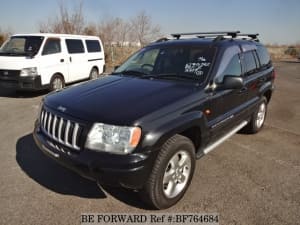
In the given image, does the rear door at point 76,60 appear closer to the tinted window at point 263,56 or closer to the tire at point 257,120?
the tinted window at point 263,56

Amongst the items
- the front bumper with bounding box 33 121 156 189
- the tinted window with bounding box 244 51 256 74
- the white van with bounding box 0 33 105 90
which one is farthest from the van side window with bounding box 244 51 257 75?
the white van with bounding box 0 33 105 90

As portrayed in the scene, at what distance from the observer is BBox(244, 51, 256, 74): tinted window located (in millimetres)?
4309

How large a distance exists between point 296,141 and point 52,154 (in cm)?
432

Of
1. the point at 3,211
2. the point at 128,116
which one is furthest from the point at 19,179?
the point at 128,116

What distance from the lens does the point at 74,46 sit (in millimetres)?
9539

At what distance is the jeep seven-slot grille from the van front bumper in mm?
5099

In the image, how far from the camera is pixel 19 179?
3.46 meters

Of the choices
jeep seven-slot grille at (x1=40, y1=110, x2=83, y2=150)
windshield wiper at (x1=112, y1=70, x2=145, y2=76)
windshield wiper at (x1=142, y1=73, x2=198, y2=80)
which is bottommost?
jeep seven-slot grille at (x1=40, y1=110, x2=83, y2=150)

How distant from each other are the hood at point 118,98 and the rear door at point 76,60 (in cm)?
605

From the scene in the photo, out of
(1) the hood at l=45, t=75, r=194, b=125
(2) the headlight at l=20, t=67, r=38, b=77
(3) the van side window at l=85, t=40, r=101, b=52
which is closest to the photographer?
(1) the hood at l=45, t=75, r=194, b=125

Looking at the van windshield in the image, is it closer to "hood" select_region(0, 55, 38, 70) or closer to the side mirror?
"hood" select_region(0, 55, 38, 70)

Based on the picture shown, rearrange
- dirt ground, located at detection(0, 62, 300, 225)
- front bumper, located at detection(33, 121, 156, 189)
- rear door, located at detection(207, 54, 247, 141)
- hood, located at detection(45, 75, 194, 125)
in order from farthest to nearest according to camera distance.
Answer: rear door, located at detection(207, 54, 247, 141), dirt ground, located at detection(0, 62, 300, 225), hood, located at detection(45, 75, 194, 125), front bumper, located at detection(33, 121, 156, 189)

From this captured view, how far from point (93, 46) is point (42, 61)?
3.19 m

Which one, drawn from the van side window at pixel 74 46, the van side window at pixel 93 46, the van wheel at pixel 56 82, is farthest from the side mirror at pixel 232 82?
the van side window at pixel 93 46
